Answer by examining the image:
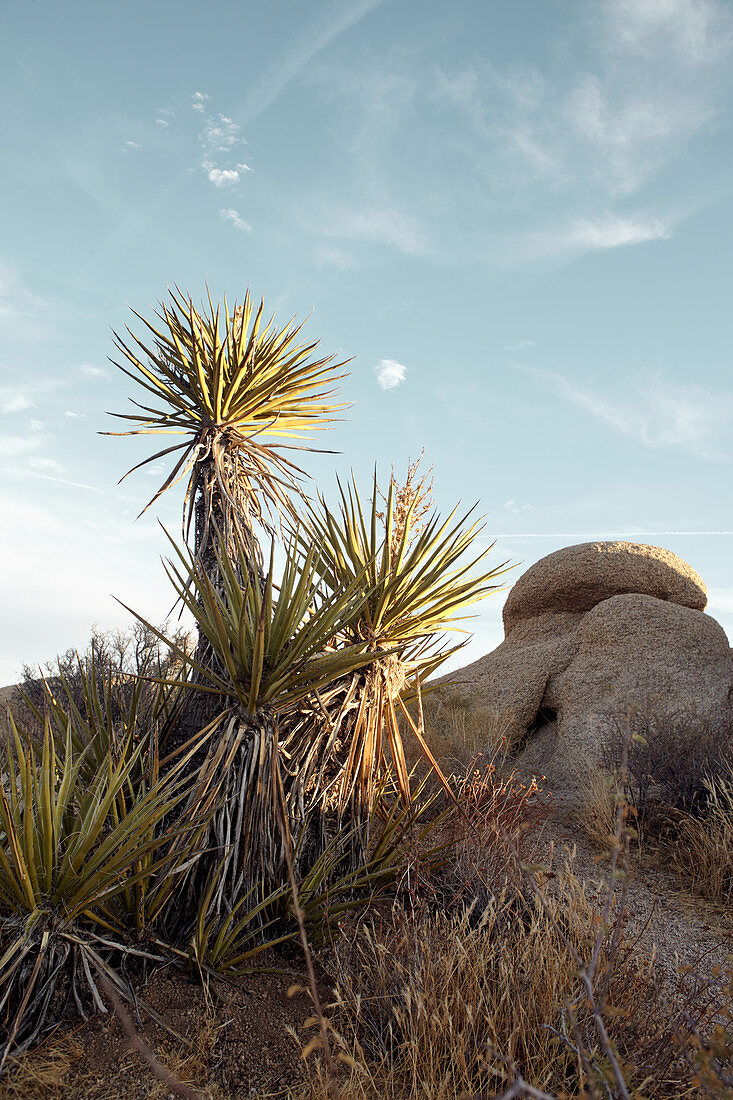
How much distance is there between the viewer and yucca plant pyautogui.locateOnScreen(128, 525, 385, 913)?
12.2 feet

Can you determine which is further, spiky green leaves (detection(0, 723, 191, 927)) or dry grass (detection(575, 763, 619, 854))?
dry grass (detection(575, 763, 619, 854))

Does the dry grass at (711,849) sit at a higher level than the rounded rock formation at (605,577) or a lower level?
lower

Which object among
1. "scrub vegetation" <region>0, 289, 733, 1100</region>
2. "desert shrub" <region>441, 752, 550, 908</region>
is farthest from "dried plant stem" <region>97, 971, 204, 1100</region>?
"desert shrub" <region>441, 752, 550, 908</region>

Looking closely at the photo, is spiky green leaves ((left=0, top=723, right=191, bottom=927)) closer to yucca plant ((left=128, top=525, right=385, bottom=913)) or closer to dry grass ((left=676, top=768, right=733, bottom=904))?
yucca plant ((left=128, top=525, right=385, bottom=913))

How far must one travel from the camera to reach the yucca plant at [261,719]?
12.2 ft

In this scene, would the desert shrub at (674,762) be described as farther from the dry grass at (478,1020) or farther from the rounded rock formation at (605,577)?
the rounded rock formation at (605,577)

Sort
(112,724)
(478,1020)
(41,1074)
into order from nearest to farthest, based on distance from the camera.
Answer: (41,1074) < (478,1020) < (112,724)

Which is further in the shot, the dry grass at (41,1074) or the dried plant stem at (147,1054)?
the dry grass at (41,1074)

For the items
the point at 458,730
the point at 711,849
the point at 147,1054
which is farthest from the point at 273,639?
the point at 458,730

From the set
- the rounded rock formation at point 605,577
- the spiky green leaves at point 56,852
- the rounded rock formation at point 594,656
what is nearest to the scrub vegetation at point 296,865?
the spiky green leaves at point 56,852

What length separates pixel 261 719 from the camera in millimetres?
3959

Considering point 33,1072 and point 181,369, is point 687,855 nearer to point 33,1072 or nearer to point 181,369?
point 33,1072

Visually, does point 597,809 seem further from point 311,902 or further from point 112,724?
point 112,724

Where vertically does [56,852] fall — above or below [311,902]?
above
